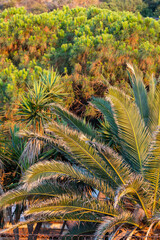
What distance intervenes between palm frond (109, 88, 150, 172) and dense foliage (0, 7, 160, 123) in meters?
4.60

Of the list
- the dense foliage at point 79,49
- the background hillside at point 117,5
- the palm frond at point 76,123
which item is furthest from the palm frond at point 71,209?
the background hillside at point 117,5

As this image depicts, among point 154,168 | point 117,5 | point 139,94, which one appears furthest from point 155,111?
point 117,5

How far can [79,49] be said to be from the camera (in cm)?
1164

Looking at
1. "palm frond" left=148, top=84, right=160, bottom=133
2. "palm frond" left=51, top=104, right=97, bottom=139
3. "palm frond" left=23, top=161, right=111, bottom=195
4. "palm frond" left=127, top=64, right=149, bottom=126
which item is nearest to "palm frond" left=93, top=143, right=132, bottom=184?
"palm frond" left=23, top=161, right=111, bottom=195

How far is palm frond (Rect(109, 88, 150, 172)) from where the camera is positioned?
5781 mm

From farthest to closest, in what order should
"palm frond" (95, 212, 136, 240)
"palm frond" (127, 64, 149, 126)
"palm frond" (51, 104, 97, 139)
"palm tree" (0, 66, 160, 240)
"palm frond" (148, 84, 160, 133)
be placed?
"palm frond" (127, 64, 149, 126)
"palm frond" (51, 104, 97, 139)
"palm frond" (148, 84, 160, 133)
"palm tree" (0, 66, 160, 240)
"palm frond" (95, 212, 136, 240)

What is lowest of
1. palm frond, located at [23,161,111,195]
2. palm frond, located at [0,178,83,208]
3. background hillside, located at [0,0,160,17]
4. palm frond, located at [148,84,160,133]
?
palm frond, located at [0,178,83,208]

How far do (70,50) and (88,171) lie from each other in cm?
721

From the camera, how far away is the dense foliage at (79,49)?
1137 cm

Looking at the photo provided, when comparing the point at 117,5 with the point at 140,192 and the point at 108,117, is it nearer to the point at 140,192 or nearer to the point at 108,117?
the point at 108,117

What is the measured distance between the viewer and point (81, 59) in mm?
11867

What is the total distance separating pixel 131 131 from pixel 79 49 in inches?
258

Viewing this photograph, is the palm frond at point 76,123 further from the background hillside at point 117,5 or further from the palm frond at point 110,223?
the background hillside at point 117,5

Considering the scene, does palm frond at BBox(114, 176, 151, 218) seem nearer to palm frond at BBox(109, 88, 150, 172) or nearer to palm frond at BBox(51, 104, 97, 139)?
palm frond at BBox(109, 88, 150, 172)
